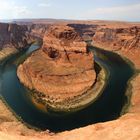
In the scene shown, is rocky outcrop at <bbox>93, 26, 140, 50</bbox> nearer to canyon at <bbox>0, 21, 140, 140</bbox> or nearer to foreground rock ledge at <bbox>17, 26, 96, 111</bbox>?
canyon at <bbox>0, 21, 140, 140</bbox>

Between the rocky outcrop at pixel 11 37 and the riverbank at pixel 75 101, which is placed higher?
the rocky outcrop at pixel 11 37

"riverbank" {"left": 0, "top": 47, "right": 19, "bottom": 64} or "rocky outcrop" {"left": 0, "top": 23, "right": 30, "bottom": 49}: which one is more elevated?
"rocky outcrop" {"left": 0, "top": 23, "right": 30, "bottom": 49}

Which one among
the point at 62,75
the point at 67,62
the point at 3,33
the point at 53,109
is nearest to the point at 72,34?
the point at 67,62

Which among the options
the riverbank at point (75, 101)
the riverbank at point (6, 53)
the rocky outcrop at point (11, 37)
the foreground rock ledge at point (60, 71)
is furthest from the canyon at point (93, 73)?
the riverbank at point (75, 101)

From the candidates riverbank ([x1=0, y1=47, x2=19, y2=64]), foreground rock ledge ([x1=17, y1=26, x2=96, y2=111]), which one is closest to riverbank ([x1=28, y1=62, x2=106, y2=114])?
foreground rock ledge ([x1=17, y1=26, x2=96, y2=111])

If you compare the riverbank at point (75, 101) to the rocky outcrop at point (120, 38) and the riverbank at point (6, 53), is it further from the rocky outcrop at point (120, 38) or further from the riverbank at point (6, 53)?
the riverbank at point (6, 53)

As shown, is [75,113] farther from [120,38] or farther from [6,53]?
[120,38]
